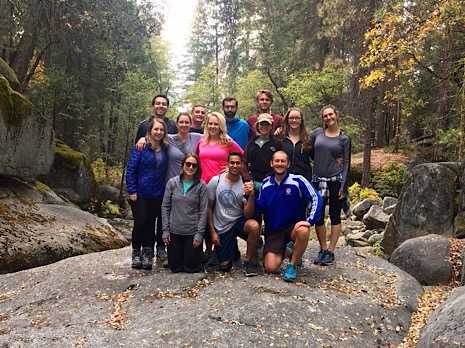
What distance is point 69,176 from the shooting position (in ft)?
47.2

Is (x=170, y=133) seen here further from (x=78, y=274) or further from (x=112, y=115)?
(x=112, y=115)

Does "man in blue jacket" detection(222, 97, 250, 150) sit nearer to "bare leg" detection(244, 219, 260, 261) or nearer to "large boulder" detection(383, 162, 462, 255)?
"bare leg" detection(244, 219, 260, 261)

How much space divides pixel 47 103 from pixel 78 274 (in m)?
14.2

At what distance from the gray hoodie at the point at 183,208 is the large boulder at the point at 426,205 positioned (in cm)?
414

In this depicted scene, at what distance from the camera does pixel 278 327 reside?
14.3 ft

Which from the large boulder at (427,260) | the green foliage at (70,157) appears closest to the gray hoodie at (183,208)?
the large boulder at (427,260)

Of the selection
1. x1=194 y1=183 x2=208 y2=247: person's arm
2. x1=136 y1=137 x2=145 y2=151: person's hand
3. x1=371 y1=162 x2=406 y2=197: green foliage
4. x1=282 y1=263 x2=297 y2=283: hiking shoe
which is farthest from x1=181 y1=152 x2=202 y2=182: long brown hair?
x1=371 y1=162 x2=406 y2=197: green foliage

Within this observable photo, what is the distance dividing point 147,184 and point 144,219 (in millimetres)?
482

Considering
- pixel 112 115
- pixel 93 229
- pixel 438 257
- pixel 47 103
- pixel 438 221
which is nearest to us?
pixel 438 257

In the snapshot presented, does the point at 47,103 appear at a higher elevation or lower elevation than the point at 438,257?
higher

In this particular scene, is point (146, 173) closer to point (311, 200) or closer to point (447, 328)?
point (311, 200)

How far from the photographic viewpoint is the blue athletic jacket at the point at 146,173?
6027 mm

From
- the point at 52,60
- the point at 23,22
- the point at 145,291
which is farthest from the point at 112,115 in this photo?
the point at 145,291

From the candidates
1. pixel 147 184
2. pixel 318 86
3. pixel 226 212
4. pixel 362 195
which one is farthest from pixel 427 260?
pixel 318 86
